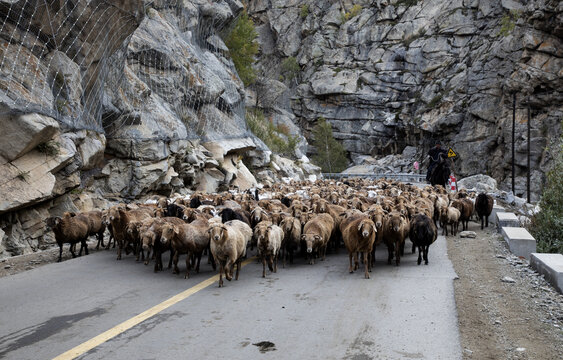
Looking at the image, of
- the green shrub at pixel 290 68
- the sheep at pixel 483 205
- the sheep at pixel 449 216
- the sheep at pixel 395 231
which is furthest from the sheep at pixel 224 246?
the green shrub at pixel 290 68

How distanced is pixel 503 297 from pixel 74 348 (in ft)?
20.3

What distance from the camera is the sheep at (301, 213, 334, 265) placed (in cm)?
990

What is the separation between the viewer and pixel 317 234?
10.1 meters

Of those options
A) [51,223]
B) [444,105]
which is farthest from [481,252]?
[444,105]

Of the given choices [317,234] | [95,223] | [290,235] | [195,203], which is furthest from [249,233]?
[195,203]

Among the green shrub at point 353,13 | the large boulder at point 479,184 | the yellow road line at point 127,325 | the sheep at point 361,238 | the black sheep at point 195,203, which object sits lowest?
the yellow road line at point 127,325

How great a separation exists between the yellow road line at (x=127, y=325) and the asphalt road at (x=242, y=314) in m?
0.08

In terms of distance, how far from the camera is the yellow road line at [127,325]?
5082 millimetres

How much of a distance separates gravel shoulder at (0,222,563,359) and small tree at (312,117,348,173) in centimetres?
6021

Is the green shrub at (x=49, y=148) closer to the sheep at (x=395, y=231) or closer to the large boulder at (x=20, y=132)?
the large boulder at (x=20, y=132)

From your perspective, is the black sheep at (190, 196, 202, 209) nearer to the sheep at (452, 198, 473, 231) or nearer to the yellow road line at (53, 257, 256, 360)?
the yellow road line at (53, 257, 256, 360)

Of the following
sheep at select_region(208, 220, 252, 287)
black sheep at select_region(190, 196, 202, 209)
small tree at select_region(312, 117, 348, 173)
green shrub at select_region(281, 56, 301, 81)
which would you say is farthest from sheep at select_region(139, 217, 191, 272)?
green shrub at select_region(281, 56, 301, 81)

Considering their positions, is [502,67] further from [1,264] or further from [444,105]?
[1,264]

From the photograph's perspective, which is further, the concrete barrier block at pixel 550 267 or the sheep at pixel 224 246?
the sheep at pixel 224 246
